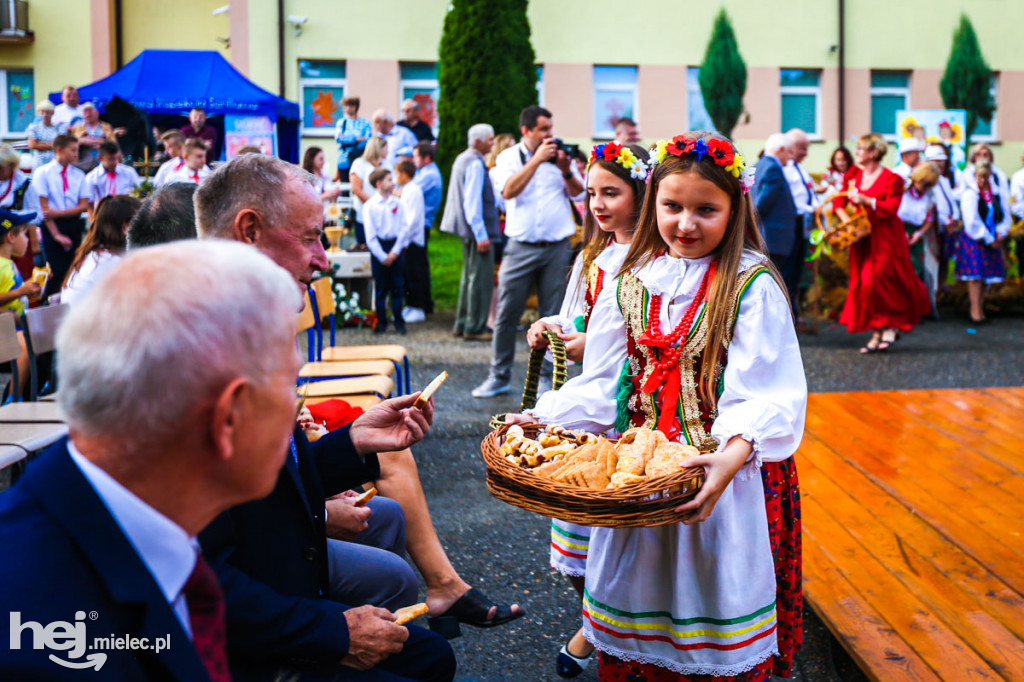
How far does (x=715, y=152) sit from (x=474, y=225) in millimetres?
7311

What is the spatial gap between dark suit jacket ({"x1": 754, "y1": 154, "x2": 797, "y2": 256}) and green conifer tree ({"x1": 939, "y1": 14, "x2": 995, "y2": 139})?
15.1 meters

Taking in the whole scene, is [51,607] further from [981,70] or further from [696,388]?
[981,70]

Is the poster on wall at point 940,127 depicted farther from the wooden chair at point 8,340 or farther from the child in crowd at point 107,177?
the wooden chair at point 8,340

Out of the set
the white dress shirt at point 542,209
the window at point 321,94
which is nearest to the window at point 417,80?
the window at point 321,94

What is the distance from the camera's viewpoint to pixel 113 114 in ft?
49.0

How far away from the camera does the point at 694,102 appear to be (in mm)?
23797

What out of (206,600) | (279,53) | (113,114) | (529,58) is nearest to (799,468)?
(206,600)

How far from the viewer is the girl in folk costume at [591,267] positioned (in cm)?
328

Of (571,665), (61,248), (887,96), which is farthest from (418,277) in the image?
(887,96)

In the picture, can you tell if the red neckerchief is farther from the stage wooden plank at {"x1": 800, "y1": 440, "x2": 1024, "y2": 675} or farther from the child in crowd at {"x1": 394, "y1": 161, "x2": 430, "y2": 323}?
the child in crowd at {"x1": 394, "y1": 161, "x2": 430, "y2": 323}

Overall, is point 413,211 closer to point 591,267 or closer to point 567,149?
point 567,149

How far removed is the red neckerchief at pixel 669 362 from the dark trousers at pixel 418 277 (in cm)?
888

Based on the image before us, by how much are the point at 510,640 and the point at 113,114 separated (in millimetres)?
13513

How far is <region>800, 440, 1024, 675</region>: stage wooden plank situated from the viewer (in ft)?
10.1
